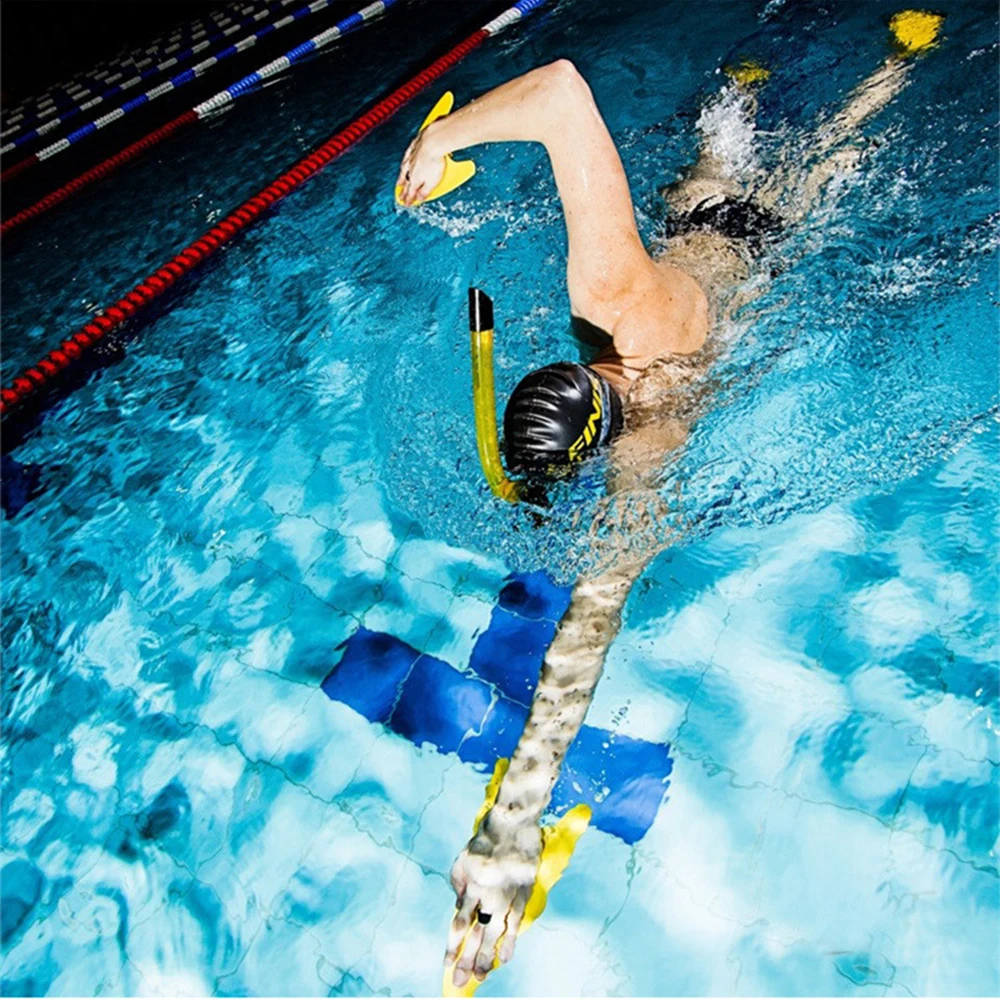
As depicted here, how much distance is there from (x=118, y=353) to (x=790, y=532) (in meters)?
3.96

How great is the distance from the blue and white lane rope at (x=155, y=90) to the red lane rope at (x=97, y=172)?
630 mm

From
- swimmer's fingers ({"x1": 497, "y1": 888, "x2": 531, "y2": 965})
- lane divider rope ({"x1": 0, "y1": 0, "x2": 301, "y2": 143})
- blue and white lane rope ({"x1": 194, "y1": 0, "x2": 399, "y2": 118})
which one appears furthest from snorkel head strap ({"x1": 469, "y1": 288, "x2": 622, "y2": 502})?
lane divider rope ({"x1": 0, "y1": 0, "x2": 301, "y2": 143})

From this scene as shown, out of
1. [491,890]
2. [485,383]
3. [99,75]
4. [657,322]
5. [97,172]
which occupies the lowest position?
[491,890]

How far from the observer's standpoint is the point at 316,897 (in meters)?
2.34

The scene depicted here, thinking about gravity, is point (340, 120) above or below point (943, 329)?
above

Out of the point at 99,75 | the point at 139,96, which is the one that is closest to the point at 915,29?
the point at 139,96

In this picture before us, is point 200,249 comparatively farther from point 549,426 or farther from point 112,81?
point 112,81

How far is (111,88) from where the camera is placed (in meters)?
8.70

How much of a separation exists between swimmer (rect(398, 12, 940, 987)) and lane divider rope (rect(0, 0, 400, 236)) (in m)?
5.79

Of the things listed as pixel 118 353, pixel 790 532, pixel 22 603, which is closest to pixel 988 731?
pixel 790 532

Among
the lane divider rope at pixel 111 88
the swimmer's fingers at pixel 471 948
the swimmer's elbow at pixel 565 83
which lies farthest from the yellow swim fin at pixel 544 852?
the lane divider rope at pixel 111 88

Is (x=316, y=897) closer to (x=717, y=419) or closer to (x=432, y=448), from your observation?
(x=432, y=448)

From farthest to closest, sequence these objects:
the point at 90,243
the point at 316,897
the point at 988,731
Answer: the point at 90,243 → the point at 316,897 → the point at 988,731

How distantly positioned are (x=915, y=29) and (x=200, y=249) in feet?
16.1
